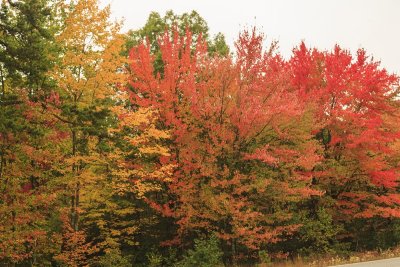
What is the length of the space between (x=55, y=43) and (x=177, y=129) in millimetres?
6933

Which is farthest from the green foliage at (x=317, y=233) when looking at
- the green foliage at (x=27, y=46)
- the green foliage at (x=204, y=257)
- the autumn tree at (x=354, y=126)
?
the green foliage at (x=27, y=46)

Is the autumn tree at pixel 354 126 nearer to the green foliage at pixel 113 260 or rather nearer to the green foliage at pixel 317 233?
the green foliage at pixel 317 233

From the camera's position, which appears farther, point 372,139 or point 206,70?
point 372,139

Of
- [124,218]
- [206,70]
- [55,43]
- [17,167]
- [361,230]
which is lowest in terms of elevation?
[361,230]

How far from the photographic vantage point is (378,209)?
2284 cm

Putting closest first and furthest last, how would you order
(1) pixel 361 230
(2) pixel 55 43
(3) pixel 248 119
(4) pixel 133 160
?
(3) pixel 248 119
(2) pixel 55 43
(4) pixel 133 160
(1) pixel 361 230

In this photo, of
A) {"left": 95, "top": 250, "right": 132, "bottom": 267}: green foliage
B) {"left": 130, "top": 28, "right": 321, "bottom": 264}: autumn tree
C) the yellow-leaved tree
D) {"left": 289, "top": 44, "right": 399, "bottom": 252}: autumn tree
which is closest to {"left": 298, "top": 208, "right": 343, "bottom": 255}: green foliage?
{"left": 289, "top": 44, "right": 399, "bottom": 252}: autumn tree

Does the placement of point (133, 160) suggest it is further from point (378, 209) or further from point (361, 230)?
point (361, 230)

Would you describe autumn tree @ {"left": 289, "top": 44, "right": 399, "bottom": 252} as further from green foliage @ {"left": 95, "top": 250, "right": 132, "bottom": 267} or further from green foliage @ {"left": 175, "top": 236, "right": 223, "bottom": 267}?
green foliage @ {"left": 95, "top": 250, "right": 132, "bottom": 267}

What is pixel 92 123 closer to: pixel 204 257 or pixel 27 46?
pixel 27 46

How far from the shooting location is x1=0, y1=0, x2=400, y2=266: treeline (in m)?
17.7

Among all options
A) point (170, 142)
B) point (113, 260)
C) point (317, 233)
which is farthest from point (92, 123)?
point (317, 233)

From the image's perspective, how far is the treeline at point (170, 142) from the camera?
17.7 metres

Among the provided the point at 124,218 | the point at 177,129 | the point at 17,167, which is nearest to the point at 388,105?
the point at 177,129
